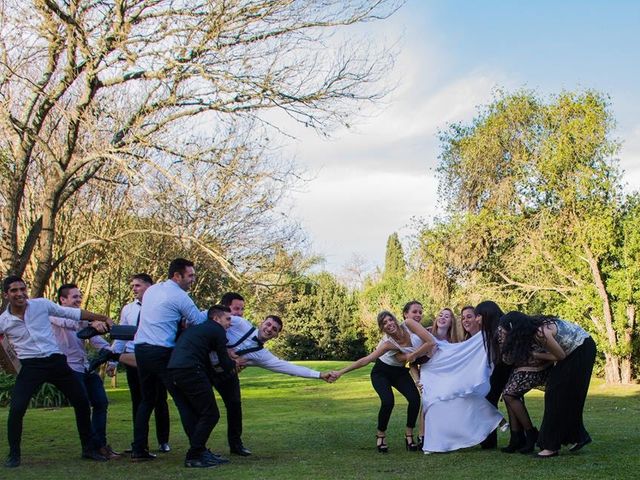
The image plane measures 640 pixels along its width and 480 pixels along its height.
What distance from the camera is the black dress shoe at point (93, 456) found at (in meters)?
10.0

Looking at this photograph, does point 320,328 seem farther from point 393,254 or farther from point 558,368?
point 558,368

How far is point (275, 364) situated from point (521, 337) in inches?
121

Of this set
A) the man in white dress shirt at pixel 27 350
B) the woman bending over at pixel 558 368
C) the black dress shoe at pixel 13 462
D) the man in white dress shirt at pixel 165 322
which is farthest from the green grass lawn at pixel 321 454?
the man in white dress shirt at pixel 165 322

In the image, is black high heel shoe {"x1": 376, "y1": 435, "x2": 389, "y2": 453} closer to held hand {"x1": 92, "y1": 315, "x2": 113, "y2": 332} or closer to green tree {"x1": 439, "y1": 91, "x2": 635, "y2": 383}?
held hand {"x1": 92, "y1": 315, "x2": 113, "y2": 332}

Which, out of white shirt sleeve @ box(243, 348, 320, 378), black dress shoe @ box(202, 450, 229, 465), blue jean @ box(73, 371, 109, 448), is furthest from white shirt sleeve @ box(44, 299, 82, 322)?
black dress shoe @ box(202, 450, 229, 465)

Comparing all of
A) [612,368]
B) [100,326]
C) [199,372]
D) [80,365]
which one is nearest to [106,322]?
[100,326]

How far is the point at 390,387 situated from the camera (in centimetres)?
1092

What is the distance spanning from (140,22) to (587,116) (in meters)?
16.1

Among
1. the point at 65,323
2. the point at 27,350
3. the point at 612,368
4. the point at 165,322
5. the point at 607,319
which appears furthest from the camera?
the point at 612,368

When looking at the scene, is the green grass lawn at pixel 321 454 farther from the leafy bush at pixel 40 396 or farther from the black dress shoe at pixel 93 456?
the leafy bush at pixel 40 396

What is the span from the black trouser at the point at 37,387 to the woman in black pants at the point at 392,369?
3221 mm

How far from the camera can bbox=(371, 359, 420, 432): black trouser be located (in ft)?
34.9

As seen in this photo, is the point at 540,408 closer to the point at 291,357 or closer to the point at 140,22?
the point at 140,22

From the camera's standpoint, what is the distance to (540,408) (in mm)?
17953
